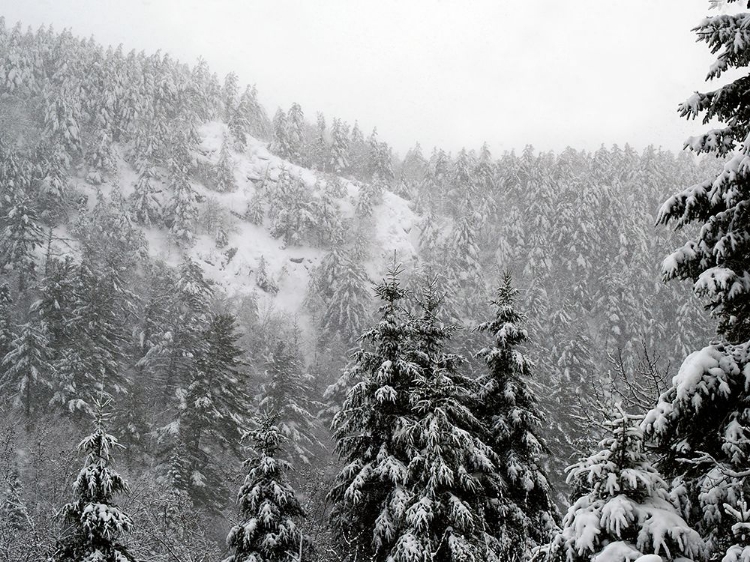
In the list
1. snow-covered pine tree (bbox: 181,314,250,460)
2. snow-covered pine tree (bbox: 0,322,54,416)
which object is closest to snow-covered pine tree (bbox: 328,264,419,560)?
snow-covered pine tree (bbox: 181,314,250,460)

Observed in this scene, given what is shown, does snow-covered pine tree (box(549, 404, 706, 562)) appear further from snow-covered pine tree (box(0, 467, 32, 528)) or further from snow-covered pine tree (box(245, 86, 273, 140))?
snow-covered pine tree (box(245, 86, 273, 140))

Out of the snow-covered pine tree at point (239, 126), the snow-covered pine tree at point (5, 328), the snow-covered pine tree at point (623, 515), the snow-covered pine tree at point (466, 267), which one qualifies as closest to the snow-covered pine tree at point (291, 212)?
the snow-covered pine tree at point (239, 126)

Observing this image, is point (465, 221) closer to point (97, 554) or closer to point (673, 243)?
point (673, 243)

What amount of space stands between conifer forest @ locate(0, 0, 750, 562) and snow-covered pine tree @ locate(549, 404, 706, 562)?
0.09 feet

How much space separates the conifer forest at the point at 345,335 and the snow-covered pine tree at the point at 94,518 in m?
0.06

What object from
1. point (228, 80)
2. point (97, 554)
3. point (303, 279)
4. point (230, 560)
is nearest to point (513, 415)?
point (230, 560)

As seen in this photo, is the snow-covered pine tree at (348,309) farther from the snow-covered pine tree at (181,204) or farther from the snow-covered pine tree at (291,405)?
the snow-covered pine tree at (181,204)

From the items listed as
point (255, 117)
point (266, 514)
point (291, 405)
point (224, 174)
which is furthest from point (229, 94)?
point (266, 514)

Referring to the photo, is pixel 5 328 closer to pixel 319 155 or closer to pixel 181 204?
pixel 181 204

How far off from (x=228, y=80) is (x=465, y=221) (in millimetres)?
49033

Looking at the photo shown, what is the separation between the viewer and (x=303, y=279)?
60.9 metres

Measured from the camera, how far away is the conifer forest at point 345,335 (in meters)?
5.52

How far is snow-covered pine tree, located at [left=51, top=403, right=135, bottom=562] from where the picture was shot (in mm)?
9172

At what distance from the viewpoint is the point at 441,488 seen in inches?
448
